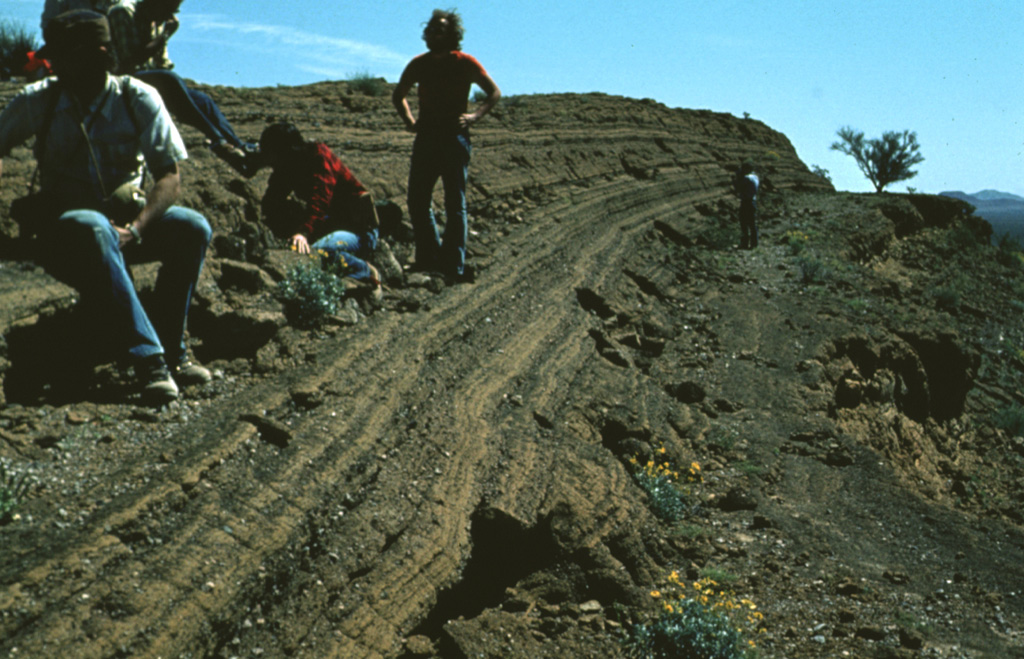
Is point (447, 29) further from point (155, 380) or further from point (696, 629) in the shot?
point (696, 629)

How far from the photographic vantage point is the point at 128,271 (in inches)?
157

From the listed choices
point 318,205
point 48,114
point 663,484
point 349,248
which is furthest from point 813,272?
point 48,114

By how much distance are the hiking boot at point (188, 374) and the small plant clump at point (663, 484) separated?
263cm

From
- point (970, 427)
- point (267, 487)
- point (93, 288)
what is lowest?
point (970, 427)

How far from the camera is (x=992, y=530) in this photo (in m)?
5.58

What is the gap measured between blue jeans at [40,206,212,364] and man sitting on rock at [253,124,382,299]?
1665 mm

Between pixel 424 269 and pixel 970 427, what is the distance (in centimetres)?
790

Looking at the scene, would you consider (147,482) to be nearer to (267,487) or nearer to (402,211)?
(267,487)

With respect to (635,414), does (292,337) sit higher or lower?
higher

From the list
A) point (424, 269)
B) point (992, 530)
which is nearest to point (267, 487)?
point (424, 269)

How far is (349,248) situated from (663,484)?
2884 millimetres

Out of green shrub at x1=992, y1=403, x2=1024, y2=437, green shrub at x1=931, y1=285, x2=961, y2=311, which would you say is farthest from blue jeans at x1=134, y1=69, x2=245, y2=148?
green shrub at x1=931, y1=285, x2=961, y2=311

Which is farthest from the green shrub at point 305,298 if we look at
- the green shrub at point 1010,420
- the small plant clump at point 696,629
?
the green shrub at point 1010,420

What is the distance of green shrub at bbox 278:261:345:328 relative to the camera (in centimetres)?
516
